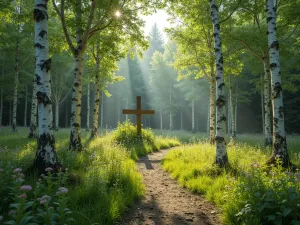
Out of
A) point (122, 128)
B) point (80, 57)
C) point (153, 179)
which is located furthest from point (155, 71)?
point (153, 179)

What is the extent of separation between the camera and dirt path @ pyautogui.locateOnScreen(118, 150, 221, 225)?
14.6ft

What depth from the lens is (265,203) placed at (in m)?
3.47

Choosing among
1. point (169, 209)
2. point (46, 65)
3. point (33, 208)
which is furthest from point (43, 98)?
point (169, 209)

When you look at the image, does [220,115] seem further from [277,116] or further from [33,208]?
[33,208]

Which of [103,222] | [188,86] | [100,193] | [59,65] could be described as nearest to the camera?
[103,222]

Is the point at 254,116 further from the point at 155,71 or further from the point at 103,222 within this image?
the point at 103,222

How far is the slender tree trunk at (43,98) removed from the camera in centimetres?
566

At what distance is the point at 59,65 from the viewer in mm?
28719

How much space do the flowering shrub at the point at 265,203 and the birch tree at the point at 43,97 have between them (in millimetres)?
4426

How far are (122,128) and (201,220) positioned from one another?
36.5 feet

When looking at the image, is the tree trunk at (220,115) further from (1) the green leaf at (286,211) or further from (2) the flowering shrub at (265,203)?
(1) the green leaf at (286,211)

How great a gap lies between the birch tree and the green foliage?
7436 mm

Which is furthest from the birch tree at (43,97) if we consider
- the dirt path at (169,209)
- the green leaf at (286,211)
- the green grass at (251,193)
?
the green leaf at (286,211)

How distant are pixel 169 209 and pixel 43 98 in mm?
4239
